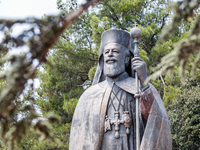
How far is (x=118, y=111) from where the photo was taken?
586cm

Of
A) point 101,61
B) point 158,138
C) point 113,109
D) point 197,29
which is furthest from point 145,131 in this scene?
point 197,29

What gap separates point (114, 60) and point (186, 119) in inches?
369

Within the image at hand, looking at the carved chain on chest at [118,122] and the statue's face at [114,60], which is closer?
the carved chain on chest at [118,122]

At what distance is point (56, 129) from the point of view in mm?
15617

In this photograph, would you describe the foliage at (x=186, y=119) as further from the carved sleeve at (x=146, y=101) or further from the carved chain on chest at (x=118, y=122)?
the carved chain on chest at (x=118, y=122)

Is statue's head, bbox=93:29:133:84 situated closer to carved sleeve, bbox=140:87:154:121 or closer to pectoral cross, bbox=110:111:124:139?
carved sleeve, bbox=140:87:154:121

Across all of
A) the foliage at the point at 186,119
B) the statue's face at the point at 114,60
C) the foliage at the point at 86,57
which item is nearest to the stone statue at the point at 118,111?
the statue's face at the point at 114,60

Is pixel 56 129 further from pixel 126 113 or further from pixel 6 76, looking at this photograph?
pixel 6 76

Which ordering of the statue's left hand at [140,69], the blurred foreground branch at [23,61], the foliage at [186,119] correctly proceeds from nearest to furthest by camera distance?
the blurred foreground branch at [23,61] < the statue's left hand at [140,69] < the foliage at [186,119]

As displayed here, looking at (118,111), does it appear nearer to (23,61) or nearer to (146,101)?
(146,101)

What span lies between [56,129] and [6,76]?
13.3 metres

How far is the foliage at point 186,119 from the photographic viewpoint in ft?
48.0

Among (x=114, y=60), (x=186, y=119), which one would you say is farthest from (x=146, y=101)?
(x=186, y=119)

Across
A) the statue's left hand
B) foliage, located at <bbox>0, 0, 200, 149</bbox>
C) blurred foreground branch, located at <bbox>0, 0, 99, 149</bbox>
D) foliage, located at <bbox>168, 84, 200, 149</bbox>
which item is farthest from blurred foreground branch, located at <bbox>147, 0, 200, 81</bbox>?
Result: foliage, located at <bbox>168, 84, 200, 149</bbox>
